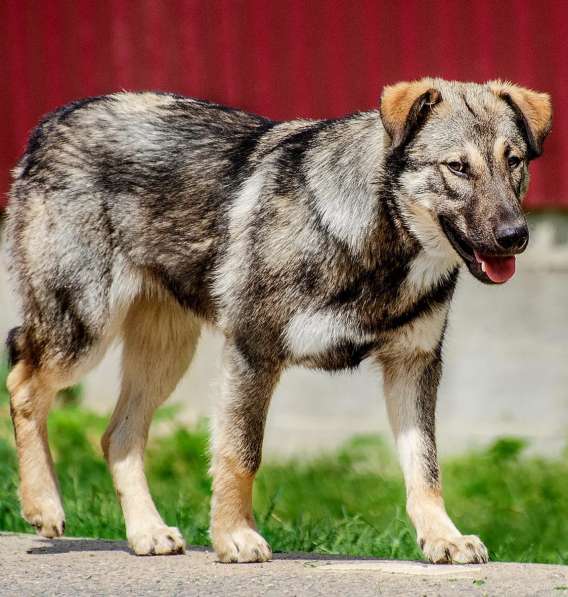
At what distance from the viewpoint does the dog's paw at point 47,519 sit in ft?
17.6

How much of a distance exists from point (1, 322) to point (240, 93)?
2345 millimetres

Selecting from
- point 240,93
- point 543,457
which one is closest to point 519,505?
point 543,457

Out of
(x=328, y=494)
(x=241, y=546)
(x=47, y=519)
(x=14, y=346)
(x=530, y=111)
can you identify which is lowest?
(x=328, y=494)

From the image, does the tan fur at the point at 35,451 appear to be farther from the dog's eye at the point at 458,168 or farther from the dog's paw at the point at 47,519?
the dog's eye at the point at 458,168

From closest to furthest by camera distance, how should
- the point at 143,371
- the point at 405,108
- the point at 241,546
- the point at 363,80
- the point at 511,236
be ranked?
1. the point at 511,236
2. the point at 405,108
3. the point at 241,546
4. the point at 143,371
5. the point at 363,80

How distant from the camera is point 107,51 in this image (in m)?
8.94

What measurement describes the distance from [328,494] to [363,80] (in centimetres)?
262

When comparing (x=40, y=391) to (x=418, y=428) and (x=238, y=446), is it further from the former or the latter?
(x=418, y=428)

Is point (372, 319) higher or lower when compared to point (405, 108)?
lower

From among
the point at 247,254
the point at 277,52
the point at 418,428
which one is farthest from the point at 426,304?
the point at 277,52

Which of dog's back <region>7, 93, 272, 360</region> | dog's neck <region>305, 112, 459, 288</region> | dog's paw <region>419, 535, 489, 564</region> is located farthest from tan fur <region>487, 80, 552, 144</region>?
dog's paw <region>419, 535, 489, 564</region>

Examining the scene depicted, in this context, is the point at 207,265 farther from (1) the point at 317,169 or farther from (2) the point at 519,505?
(2) the point at 519,505

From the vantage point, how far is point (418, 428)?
514 cm

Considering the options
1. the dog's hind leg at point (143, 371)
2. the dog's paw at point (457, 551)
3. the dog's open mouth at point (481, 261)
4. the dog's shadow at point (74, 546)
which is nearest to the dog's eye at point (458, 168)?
the dog's open mouth at point (481, 261)
